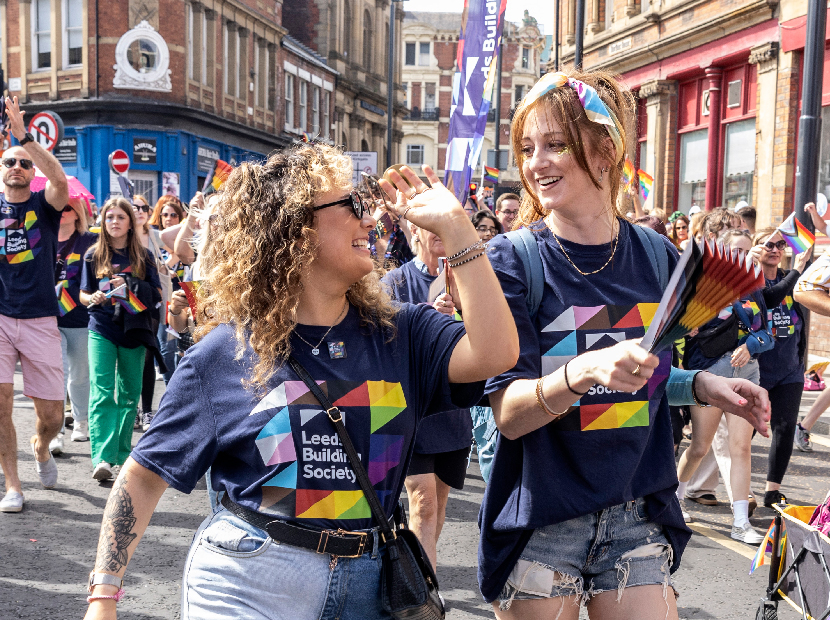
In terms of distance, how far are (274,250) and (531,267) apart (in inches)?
25.8

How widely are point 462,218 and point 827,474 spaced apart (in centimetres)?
674

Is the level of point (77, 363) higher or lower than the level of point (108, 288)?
lower

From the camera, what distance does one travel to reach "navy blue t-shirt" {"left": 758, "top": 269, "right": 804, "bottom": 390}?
22.3 feet

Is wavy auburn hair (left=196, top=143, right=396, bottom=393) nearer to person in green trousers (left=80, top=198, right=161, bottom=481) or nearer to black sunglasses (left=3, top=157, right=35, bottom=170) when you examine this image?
black sunglasses (left=3, top=157, right=35, bottom=170)

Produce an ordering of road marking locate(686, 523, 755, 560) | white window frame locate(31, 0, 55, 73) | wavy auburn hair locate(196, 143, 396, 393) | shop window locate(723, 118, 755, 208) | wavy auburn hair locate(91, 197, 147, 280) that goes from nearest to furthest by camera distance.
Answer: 1. wavy auburn hair locate(196, 143, 396, 393)
2. road marking locate(686, 523, 755, 560)
3. wavy auburn hair locate(91, 197, 147, 280)
4. shop window locate(723, 118, 755, 208)
5. white window frame locate(31, 0, 55, 73)

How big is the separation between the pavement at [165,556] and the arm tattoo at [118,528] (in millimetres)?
2336

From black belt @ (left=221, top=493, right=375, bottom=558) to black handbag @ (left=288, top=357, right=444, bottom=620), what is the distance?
6 centimetres

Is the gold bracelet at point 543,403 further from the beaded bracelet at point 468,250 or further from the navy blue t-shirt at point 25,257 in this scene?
the navy blue t-shirt at point 25,257

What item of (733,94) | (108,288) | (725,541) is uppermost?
(733,94)

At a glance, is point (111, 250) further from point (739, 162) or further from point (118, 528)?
point (739, 162)

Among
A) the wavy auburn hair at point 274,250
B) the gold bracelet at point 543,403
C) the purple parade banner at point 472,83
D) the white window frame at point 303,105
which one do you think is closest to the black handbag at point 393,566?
the wavy auburn hair at point 274,250

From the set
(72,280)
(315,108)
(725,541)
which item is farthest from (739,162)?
(315,108)

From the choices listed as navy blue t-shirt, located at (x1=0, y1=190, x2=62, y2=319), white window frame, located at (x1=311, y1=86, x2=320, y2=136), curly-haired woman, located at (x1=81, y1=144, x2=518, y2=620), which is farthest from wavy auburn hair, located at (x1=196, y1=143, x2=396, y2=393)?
white window frame, located at (x1=311, y1=86, x2=320, y2=136)

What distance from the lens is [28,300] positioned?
6.53m
